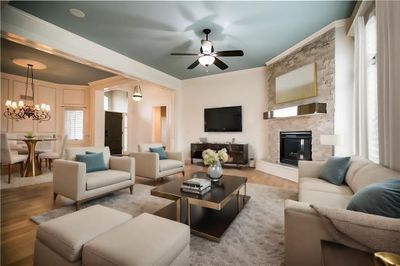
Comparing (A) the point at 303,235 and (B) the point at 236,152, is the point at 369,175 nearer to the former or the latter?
(A) the point at 303,235

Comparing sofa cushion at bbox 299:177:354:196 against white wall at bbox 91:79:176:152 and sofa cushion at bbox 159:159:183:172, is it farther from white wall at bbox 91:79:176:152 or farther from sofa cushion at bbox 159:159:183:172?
white wall at bbox 91:79:176:152

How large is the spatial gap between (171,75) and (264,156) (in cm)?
396

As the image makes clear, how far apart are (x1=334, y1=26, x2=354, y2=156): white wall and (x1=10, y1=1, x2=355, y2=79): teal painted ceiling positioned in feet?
1.43

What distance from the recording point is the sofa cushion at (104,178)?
2577mm

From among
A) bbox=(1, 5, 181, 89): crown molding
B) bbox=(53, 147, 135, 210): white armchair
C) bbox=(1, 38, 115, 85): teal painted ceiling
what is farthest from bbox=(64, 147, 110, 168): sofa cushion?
bbox=(1, 38, 115, 85): teal painted ceiling

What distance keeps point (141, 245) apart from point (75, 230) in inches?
20.8

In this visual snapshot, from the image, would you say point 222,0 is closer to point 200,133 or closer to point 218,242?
point 218,242

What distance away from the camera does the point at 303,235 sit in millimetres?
1123

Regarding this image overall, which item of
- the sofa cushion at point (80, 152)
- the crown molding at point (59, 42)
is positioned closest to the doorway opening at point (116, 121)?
the crown molding at point (59, 42)

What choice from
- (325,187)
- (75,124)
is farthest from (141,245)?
(75,124)

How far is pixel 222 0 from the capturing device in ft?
8.84

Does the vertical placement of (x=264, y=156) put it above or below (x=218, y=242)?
above

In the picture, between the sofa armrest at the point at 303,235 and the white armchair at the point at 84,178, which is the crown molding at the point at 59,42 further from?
the sofa armrest at the point at 303,235

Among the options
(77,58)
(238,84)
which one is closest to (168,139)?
(238,84)
